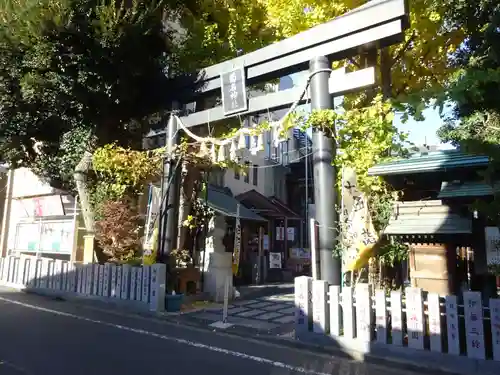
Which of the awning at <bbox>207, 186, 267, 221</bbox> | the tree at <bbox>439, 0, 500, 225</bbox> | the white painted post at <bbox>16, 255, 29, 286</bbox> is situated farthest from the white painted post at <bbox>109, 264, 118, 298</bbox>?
the tree at <bbox>439, 0, 500, 225</bbox>

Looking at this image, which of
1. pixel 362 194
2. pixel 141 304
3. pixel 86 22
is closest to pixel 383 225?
pixel 362 194

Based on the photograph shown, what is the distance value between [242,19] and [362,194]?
9415mm

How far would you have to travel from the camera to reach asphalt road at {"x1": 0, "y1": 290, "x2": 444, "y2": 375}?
6027 mm

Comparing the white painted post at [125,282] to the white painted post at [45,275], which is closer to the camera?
the white painted post at [125,282]

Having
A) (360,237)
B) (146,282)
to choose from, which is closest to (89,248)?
(146,282)

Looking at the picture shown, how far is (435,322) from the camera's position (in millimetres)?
6500

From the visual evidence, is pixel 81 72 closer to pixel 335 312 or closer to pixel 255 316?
pixel 255 316

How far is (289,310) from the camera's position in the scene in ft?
39.4

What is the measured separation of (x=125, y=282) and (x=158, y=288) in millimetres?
1378

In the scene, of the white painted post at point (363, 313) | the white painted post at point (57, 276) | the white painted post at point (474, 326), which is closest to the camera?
the white painted post at point (474, 326)

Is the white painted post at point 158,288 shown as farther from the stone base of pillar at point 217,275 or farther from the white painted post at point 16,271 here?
the white painted post at point 16,271

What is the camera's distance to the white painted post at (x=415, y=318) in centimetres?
660

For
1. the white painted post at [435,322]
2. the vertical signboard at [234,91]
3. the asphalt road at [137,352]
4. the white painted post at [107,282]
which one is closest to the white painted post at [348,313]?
the asphalt road at [137,352]

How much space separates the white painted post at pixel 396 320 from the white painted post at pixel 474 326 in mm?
990
